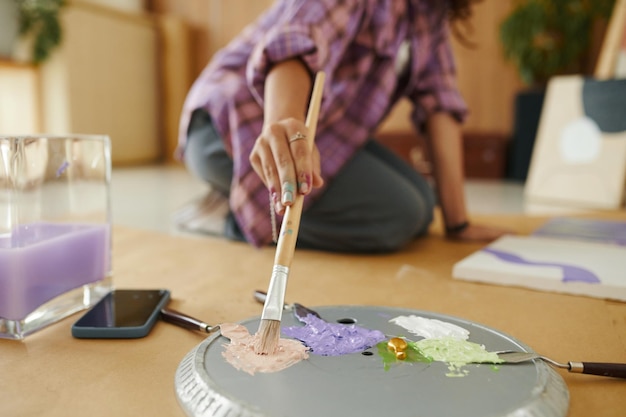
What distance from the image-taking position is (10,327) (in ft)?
2.13

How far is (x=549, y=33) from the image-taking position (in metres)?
2.84

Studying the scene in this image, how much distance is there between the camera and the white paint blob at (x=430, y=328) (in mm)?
602

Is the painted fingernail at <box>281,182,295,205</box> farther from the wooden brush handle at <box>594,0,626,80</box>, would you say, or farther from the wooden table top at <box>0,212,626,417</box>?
the wooden brush handle at <box>594,0,626,80</box>

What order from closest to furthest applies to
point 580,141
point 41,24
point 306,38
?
point 306,38, point 580,141, point 41,24

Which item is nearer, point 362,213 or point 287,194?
point 287,194

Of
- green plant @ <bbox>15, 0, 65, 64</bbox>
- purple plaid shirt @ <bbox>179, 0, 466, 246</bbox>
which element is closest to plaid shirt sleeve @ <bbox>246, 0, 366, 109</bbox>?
purple plaid shirt @ <bbox>179, 0, 466, 246</bbox>

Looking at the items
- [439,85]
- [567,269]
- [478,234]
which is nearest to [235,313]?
[567,269]

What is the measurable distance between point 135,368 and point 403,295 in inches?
16.6

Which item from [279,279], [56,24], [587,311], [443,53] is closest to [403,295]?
[587,311]

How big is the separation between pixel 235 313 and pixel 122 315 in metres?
0.14

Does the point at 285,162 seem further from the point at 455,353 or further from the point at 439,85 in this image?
the point at 439,85

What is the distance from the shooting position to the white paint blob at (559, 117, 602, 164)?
6.94ft

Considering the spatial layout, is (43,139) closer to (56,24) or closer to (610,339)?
(610,339)

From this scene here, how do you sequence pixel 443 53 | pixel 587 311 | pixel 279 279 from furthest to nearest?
pixel 443 53 < pixel 587 311 < pixel 279 279
